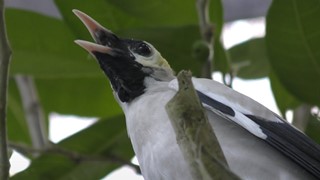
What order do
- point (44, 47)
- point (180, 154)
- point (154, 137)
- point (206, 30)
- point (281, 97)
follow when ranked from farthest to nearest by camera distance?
point (44, 47), point (281, 97), point (206, 30), point (154, 137), point (180, 154)

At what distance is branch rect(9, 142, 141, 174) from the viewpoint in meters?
2.85

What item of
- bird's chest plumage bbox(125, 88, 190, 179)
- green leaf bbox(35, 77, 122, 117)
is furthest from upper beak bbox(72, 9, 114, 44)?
green leaf bbox(35, 77, 122, 117)

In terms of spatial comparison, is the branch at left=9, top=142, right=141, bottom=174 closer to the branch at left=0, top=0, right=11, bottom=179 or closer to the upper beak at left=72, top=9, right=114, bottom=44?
the upper beak at left=72, top=9, right=114, bottom=44

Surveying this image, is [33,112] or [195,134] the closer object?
[195,134]

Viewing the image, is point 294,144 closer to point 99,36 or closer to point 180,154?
point 180,154

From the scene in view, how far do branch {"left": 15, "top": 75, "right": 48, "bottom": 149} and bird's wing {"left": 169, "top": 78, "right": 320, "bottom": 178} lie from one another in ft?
1.64

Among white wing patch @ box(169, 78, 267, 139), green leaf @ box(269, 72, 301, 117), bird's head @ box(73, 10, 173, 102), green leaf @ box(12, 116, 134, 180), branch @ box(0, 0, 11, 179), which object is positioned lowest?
green leaf @ box(269, 72, 301, 117)

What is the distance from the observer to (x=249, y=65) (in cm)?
328

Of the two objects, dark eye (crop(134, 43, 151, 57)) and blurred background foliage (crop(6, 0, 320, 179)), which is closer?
blurred background foliage (crop(6, 0, 320, 179))

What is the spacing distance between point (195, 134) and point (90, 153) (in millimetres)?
1242

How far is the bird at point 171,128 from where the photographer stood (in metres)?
2.56

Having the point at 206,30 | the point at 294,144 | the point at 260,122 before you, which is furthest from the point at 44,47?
the point at 294,144

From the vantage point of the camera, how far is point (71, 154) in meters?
2.97

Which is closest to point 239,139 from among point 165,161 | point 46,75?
point 165,161
